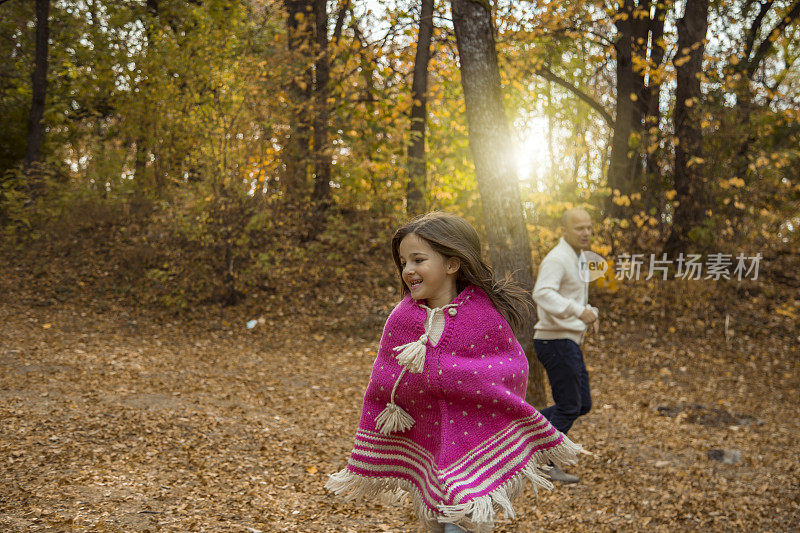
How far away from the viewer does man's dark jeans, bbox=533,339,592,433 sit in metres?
5.00

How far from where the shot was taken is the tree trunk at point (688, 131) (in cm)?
1231

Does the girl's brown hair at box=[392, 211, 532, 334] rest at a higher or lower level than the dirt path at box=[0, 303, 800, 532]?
higher

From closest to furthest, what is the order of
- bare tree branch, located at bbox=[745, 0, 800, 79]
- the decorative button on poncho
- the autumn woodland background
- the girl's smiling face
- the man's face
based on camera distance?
the decorative button on poncho, the girl's smiling face, the man's face, the autumn woodland background, bare tree branch, located at bbox=[745, 0, 800, 79]

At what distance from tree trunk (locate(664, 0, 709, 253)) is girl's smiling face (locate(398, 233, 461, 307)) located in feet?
34.0

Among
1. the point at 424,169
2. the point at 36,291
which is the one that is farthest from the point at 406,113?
the point at 36,291

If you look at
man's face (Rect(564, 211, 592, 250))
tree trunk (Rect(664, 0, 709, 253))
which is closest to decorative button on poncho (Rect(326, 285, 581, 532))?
man's face (Rect(564, 211, 592, 250))

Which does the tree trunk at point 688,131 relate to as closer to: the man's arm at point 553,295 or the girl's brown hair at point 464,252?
the man's arm at point 553,295

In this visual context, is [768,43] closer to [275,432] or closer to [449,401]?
[275,432]

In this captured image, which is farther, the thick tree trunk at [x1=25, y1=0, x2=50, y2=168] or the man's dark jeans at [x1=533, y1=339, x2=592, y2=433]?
the thick tree trunk at [x1=25, y1=0, x2=50, y2=168]

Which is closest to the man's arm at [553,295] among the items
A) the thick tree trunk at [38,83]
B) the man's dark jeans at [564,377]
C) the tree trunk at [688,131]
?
the man's dark jeans at [564,377]

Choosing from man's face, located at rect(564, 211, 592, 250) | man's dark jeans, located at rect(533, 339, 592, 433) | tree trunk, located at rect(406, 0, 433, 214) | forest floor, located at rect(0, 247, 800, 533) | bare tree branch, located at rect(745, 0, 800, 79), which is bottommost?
forest floor, located at rect(0, 247, 800, 533)

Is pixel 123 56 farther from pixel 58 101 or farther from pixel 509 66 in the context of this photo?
pixel 509 66

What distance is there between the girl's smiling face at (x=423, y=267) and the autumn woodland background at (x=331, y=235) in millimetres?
2213

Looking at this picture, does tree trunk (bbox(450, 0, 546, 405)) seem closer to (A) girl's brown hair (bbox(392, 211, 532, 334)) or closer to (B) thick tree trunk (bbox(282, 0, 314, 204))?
(A) girl's brown hair (bbox(392, 211, 532, 334))
